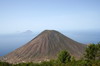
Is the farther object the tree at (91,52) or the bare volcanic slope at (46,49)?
the bare volcanic slope at (46,49)

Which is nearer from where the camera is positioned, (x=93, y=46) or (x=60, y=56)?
(x=93, y=46)

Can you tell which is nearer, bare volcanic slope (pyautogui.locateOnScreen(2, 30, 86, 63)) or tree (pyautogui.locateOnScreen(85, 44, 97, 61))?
tree (pyautogui.locateOnScreen(85, 44, 97, 61))

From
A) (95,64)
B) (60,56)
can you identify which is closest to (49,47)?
(60,56)

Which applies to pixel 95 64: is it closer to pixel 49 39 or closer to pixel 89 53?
pixel 89 53

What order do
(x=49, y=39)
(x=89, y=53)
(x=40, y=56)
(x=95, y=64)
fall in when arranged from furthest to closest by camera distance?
1. (x=49, y=39)
2. (x=40, y=56)
3. (x=89, y=53)
4. (x=95, y=64)

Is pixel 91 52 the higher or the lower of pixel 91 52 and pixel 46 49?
the lower

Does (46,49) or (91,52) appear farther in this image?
(46,49)

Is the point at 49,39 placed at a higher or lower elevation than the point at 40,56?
higher

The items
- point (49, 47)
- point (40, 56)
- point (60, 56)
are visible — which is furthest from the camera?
point (49, 47)
